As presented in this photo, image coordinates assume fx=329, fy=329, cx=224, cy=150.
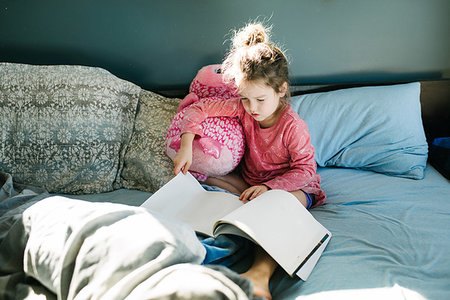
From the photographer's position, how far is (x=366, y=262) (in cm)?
85

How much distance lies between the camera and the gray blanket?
21.7 inches

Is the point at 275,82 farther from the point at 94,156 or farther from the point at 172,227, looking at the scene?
the point at 94,156

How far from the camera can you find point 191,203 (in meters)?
1.10

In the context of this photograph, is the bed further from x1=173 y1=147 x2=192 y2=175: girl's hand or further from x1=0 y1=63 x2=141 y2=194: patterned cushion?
x1=173 y1=147 x2=192 y2=175: girl's hand

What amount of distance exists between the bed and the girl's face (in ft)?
1.19

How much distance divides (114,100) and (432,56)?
4.92ft

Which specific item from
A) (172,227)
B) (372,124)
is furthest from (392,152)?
(172,227)

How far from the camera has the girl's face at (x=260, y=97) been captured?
1.11 m

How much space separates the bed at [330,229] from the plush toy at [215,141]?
249 mm

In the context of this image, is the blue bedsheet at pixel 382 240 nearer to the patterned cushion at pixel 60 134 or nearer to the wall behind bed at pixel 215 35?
the wall behind bed at pixel 215 35

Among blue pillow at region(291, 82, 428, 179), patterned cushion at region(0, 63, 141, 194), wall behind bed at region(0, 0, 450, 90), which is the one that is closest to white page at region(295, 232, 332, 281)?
blue pillow at region(291, 82, 428, 179)

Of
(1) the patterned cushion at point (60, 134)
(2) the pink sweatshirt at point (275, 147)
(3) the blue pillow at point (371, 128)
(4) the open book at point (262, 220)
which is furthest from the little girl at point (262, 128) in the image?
(1) the patterned cushion at point (60, 134)

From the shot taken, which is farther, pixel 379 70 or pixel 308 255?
pixel 379 70

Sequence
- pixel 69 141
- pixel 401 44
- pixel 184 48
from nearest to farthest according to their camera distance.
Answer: pixel 69 141 → pixel 401 44 → pixel 184 48
